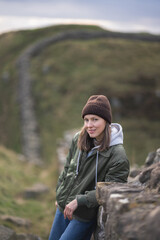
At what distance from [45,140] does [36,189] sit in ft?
55.2

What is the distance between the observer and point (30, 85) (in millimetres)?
39688

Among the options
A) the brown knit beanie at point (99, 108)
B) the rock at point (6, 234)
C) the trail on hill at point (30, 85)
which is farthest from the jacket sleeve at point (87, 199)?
the trail on hill at point (30, 85)

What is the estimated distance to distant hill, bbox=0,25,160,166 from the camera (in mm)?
30344

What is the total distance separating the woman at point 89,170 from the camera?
438 centimetres

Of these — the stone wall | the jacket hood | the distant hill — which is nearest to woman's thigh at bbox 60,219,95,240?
the stone wall

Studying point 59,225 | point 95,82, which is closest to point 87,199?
point 59,225

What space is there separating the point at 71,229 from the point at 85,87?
104 feet

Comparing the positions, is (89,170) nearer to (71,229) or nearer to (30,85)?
(71,229)

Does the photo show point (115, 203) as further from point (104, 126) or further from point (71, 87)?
point (71, 87)

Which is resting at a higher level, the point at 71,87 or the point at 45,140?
the point at 71,87

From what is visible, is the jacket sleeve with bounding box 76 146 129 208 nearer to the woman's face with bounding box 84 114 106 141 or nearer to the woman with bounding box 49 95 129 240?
the woman with bounding box 49 95 129 240

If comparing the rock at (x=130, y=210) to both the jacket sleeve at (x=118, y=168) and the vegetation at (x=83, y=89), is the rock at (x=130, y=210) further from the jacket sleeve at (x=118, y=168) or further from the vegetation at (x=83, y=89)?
the vegetation at (x=83, y=89)

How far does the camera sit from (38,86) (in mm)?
38906

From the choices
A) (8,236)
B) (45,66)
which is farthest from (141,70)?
(8,236)
